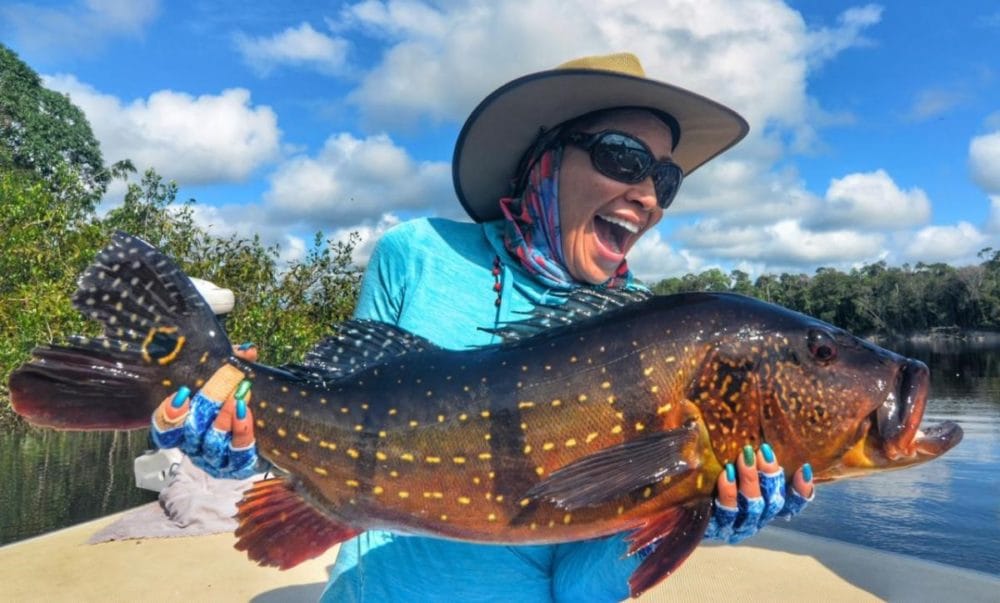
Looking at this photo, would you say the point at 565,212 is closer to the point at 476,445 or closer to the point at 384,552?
the point at 476,445

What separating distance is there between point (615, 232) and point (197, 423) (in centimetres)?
188

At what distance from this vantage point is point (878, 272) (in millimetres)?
91188

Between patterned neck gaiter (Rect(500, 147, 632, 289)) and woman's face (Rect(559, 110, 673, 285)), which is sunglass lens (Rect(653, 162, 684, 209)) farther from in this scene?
patterned neck gaiter (Rect(500, 147, 632, 289))

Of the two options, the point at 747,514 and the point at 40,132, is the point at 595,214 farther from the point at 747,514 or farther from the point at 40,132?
the point at 40,132

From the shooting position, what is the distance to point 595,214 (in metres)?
3.12

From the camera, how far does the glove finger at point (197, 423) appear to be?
2.39 metres

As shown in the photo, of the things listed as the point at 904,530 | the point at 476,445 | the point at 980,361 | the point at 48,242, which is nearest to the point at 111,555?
the point at 476,445

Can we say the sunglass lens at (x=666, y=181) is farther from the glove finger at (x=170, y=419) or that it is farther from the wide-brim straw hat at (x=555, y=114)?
the glove finger at (x=170, y=419)

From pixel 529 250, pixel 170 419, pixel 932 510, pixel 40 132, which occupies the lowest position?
pixel 932 510

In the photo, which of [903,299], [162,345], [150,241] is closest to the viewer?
[162,345]

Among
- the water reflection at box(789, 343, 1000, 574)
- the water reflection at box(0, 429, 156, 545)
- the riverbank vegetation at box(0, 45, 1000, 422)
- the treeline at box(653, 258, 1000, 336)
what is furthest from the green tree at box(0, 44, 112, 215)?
the treeline at box(653, 258, 1000, 336)

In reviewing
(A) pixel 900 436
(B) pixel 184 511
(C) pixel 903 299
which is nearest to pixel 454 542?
(A) pixel 900 436

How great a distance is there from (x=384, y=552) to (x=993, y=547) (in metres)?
15.1

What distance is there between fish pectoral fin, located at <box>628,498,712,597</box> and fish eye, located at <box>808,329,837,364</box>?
0.64 meters
